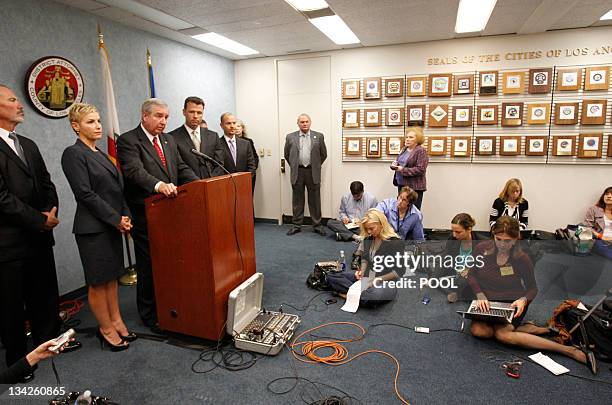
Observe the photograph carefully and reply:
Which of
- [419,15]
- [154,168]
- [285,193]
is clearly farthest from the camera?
[285,193]

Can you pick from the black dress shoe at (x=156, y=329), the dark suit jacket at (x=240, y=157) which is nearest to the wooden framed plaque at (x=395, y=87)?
the dark suit jacket at (x=240, y=157)

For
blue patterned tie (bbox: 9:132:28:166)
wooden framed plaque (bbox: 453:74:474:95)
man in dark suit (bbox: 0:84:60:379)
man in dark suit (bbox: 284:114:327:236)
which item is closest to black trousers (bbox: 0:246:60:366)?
man in dark suit (bbox: 0:84:60:379)

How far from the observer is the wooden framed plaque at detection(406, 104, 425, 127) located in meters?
5.30

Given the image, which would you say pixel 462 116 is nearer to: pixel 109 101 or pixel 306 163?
pixel 306 163

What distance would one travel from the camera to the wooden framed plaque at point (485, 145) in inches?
199

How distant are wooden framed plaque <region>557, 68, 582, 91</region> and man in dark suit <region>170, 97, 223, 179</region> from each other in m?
4.35

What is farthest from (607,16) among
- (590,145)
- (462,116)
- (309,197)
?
(309,197)

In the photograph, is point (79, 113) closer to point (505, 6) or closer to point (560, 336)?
point (560, 336)

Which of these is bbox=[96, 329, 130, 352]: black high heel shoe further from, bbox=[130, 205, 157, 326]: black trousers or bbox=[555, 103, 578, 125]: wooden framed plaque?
bbox=[555, 103, 578, 125]: wooden framed plaque

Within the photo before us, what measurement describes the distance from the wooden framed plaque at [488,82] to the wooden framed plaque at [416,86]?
2.40ft

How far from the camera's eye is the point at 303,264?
4387 mm

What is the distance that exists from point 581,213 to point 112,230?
5.47 meters

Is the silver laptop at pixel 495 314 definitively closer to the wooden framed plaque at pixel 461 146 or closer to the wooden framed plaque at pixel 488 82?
the wooden framed plaque at pixel 461 146

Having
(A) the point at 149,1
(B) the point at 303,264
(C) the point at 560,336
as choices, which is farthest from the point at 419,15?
(C) the point at 560,336
